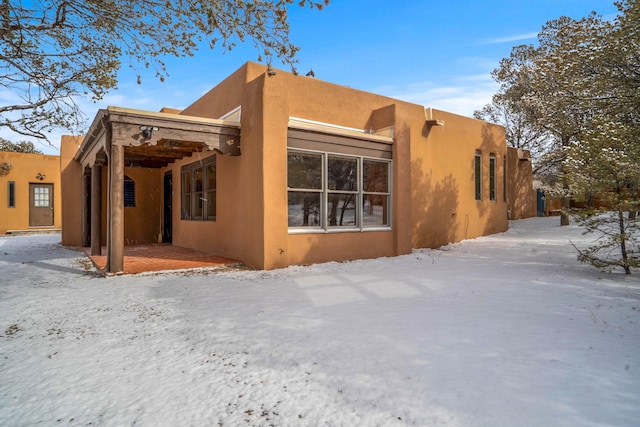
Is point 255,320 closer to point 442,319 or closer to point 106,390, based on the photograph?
point 106,390

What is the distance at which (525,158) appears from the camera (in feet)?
63.5

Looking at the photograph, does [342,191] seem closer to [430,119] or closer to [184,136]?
[184,136]

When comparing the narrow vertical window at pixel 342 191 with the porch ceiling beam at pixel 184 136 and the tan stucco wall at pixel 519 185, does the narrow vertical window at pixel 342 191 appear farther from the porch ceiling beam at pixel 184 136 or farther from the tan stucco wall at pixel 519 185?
the tan stucco wall at pixel 519 185

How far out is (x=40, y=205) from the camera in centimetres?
1742

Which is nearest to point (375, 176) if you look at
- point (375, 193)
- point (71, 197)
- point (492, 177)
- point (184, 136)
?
point (375, 193)

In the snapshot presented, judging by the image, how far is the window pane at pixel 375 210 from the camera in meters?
8.83

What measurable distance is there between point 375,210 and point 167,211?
726 cm

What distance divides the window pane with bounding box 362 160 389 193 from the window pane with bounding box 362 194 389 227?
18 centimetres

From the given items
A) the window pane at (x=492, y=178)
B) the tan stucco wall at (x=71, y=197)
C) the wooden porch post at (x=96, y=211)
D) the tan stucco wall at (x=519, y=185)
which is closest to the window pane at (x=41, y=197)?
the tan stucco wall at (x=71, y=197)

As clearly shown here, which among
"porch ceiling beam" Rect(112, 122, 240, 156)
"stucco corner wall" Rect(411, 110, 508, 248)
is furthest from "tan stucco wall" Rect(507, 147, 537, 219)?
"porch ceiling beam" Rect(112, 122, 240, 156)

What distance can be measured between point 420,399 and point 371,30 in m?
9.04

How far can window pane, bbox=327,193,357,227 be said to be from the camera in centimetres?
829

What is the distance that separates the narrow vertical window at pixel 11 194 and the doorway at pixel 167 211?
31.1ft

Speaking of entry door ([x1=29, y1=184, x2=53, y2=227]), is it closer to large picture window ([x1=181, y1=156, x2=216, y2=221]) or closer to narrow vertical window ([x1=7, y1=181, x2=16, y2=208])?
narrow vertical window ([x1=7, y1=181, x2=16, y2=208])
